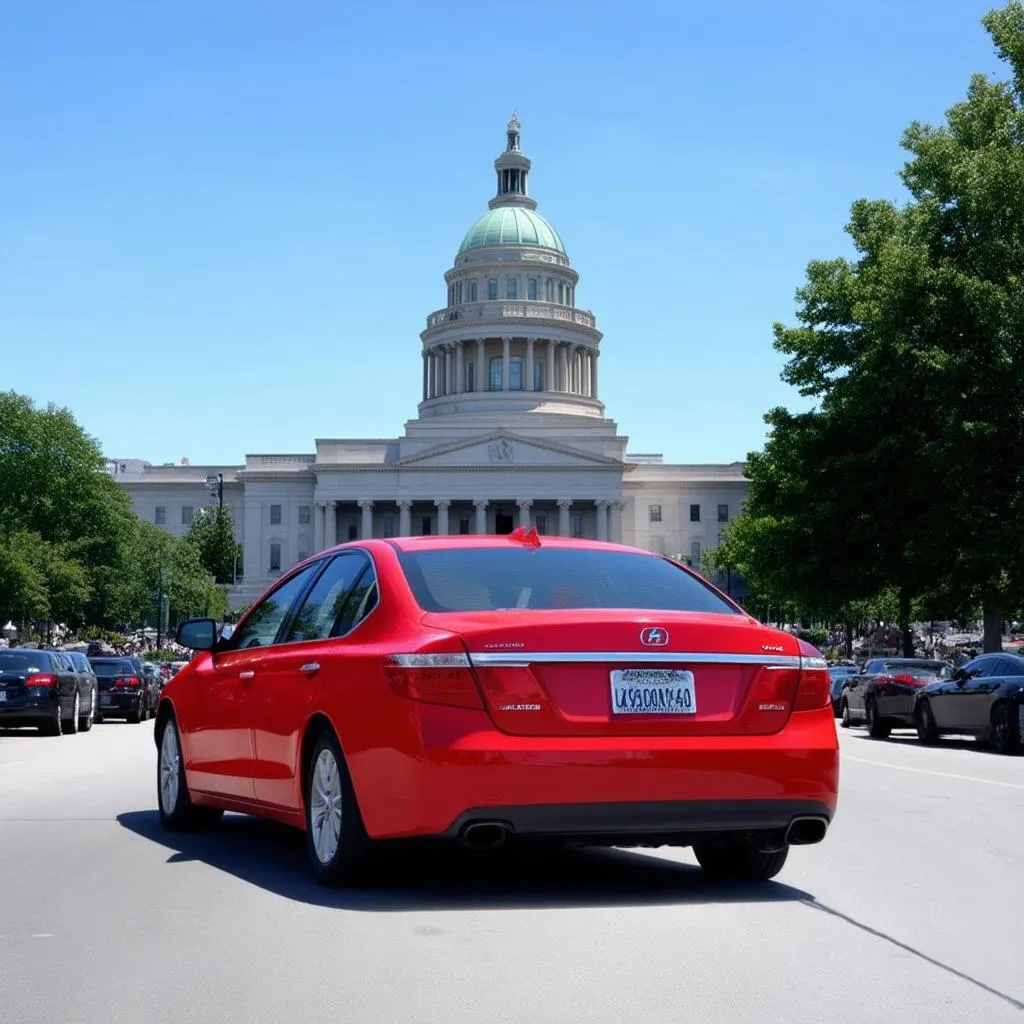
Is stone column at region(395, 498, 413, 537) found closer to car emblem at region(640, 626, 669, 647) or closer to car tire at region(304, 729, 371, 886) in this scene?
car tire at region(304, 729, 371, 886)

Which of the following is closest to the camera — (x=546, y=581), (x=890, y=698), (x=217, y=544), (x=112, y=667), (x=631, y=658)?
(x=631, y=658)

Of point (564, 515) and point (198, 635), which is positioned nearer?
point (198, 635)

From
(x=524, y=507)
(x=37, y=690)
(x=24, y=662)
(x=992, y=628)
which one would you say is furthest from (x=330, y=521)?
(x=37, y=690)

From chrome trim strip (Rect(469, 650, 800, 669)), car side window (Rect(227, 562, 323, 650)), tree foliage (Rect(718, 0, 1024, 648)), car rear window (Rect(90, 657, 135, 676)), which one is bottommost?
car rear window (Rect(90, 657, 135, 676))

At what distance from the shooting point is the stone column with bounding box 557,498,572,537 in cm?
13050

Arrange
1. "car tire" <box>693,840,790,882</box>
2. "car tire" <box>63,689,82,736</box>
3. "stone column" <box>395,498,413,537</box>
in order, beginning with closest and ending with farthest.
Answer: "car tire" <box>693,840,790,882</box> < "car tire" <box>63,689,82,736</box> < "stone column" <box>395,498,413,537</box>

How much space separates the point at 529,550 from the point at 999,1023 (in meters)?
3.86

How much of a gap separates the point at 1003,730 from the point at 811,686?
54.0 feet

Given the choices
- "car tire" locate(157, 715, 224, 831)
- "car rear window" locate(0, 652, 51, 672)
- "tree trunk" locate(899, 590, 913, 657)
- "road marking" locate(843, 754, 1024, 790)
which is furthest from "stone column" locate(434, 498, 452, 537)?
"car tire" locate(157, 715, 224, 831)

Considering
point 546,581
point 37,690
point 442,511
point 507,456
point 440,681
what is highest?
point 507,456

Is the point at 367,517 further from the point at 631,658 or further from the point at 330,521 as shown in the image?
the point at 631,658

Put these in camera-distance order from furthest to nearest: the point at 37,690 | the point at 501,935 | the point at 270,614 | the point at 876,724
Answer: the point at 876,724 < the point at 37,690 < the point at 270,614 < the point at 501,935

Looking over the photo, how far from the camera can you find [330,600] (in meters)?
8.89

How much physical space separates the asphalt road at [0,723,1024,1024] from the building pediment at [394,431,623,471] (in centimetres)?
11747
